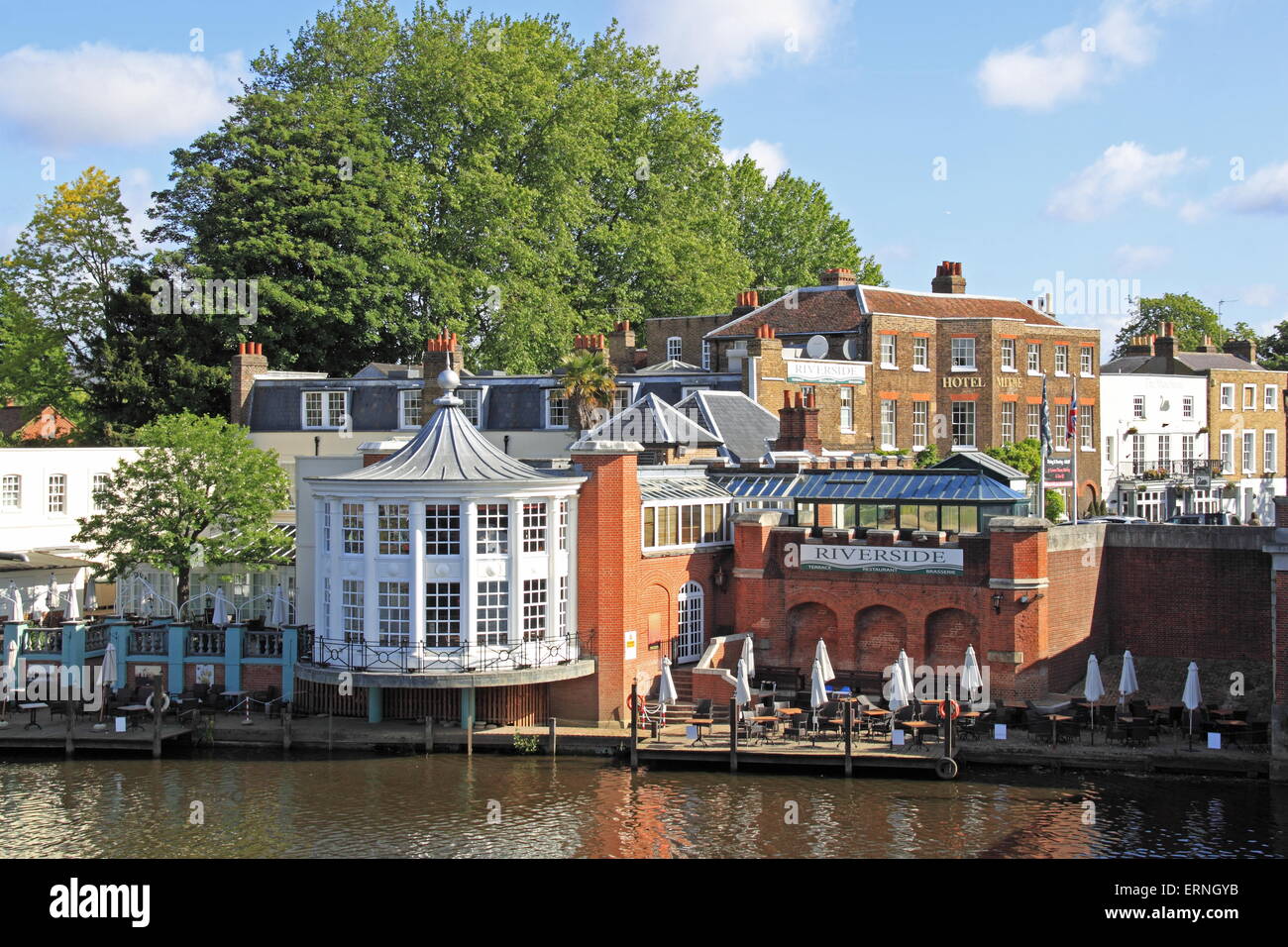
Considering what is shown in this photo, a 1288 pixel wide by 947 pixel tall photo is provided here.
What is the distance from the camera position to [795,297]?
71.6m

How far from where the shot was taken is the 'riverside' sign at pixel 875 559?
146ft

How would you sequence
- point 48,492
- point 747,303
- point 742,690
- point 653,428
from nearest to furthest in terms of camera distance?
point 742,690, point 653,428, point 48,492, point 747,303

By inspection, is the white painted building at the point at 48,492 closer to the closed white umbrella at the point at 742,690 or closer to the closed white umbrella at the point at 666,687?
the closed white umbrella at the point at 666,687

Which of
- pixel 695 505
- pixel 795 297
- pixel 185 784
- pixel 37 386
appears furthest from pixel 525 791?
pixel 37 386

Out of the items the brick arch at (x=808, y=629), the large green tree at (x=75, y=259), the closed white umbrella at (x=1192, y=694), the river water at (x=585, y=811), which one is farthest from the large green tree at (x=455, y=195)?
the closed white umbrella at (x=1192, y=694)

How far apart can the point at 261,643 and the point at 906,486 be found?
19527 millimetres

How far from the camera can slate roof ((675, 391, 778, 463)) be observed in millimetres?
56562

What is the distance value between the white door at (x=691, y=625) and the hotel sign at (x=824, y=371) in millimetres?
18871

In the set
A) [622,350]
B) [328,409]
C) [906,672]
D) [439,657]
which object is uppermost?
[622,350]

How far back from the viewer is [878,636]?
46000 mm

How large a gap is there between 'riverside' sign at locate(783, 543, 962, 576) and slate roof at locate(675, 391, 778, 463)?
9124 millimetres

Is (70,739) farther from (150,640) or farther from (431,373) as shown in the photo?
(431,373)

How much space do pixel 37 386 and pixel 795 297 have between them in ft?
119

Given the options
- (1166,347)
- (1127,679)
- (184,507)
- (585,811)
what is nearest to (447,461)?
(585,811)
